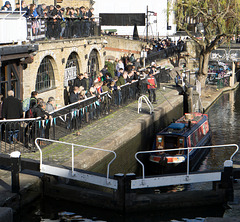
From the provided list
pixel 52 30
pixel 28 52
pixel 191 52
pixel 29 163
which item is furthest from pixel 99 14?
pixel 29 163

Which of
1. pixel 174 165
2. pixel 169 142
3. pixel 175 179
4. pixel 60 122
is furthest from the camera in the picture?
pixel 169 142

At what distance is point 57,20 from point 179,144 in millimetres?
8764

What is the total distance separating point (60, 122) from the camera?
1905cm

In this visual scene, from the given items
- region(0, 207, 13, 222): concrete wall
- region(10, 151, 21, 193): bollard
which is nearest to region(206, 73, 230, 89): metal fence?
region(10, 151, 21, 193): bollard

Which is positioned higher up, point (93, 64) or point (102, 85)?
point (93, 64)

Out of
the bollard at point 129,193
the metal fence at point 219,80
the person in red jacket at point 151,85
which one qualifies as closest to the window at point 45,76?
the person in red jacket at point 151,85

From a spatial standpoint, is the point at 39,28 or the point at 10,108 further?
the point at 39,28

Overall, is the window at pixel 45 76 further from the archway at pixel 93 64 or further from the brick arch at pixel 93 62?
the archway at pixel 93 64

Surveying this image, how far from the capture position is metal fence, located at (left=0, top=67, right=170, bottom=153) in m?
16.9

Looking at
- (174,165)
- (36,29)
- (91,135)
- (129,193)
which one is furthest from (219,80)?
(129,193)

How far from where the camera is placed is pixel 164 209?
47.7 ft

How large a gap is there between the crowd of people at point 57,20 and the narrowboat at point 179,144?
724 cm

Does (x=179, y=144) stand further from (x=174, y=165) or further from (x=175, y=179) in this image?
(x=175, y=179)

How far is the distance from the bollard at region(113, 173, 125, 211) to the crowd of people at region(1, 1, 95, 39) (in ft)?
28.7
